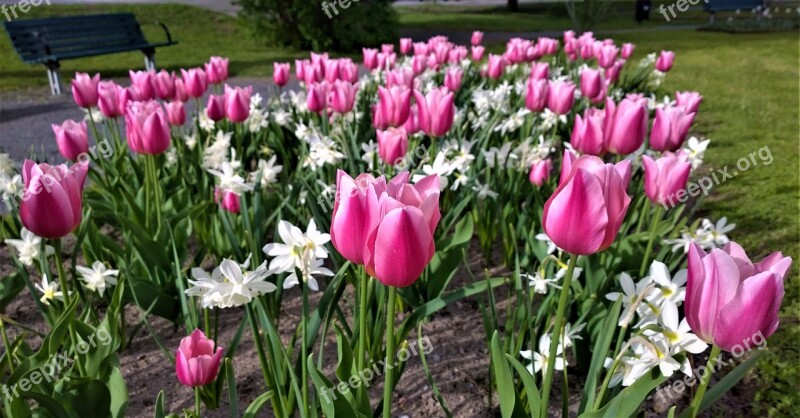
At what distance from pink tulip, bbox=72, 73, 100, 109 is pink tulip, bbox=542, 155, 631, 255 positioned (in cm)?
272

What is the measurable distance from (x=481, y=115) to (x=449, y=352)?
1978 millimetres

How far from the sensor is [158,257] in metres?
2.45

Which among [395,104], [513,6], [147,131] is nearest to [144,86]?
[147,131]

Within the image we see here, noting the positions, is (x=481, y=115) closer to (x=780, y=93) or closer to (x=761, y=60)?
(x=780, y=93)

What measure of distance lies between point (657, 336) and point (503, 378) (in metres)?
0.39

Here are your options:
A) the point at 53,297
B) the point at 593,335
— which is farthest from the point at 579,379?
the point at 53,297

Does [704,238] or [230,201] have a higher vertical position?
[230,201]

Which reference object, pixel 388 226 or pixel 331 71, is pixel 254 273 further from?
pixel 331 71

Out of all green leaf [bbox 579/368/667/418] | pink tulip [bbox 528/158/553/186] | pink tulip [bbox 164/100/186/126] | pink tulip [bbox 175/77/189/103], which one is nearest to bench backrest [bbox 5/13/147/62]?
pink tulip [bbox 175/77/189/103]

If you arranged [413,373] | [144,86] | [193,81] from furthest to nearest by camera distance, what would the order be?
[193,81], [144,86], [413,373]

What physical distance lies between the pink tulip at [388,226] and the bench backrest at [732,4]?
2342cm

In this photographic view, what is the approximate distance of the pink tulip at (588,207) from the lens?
116 cm

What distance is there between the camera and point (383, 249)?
1113 mm

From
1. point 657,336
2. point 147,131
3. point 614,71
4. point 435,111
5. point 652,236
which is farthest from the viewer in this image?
point 614,71
